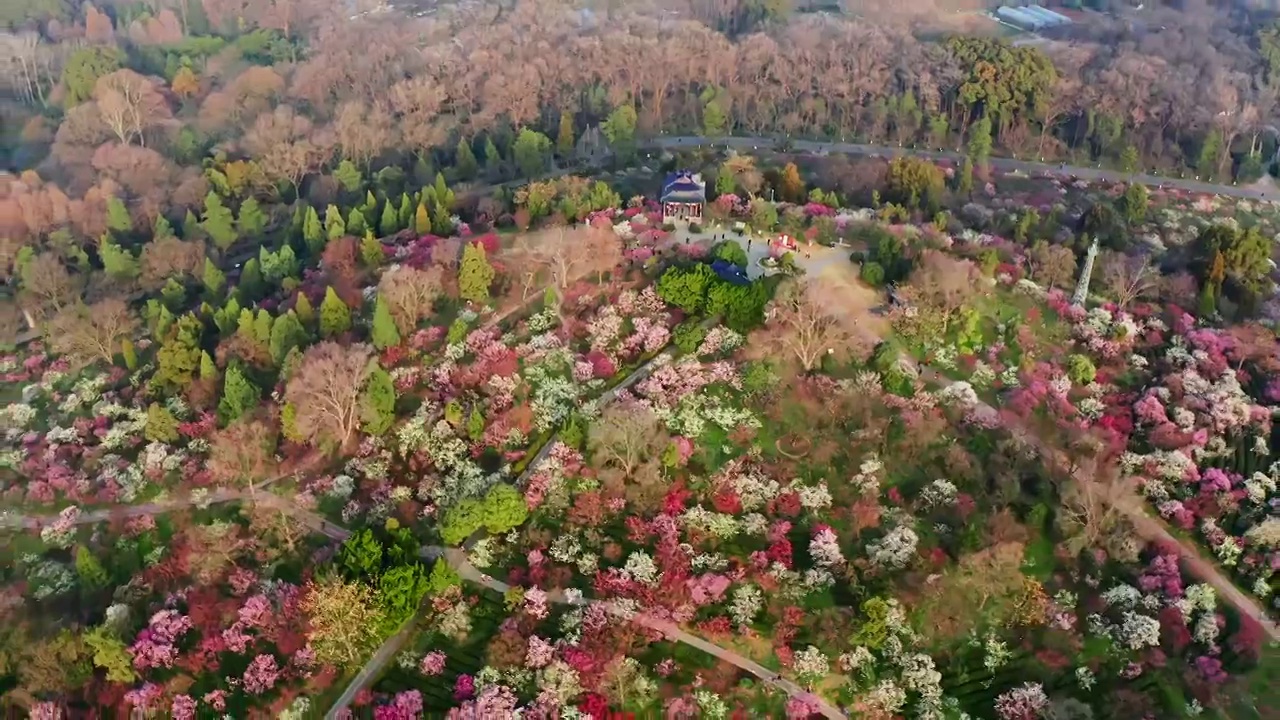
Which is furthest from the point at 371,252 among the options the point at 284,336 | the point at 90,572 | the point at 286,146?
the point at 90,572

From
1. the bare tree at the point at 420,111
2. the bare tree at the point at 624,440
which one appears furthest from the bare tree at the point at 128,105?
the bare tree at the point at 624,440

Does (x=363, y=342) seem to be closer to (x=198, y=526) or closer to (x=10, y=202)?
(x=198, y=526)

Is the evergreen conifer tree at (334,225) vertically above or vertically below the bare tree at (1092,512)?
above

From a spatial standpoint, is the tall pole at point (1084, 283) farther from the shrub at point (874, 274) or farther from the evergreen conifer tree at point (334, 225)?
the evergreen conifer tree at point (334, 225)

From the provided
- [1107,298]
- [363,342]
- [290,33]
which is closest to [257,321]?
[363,342]

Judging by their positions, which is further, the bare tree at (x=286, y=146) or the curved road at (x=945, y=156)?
the curved road at (x=945, y=156)
